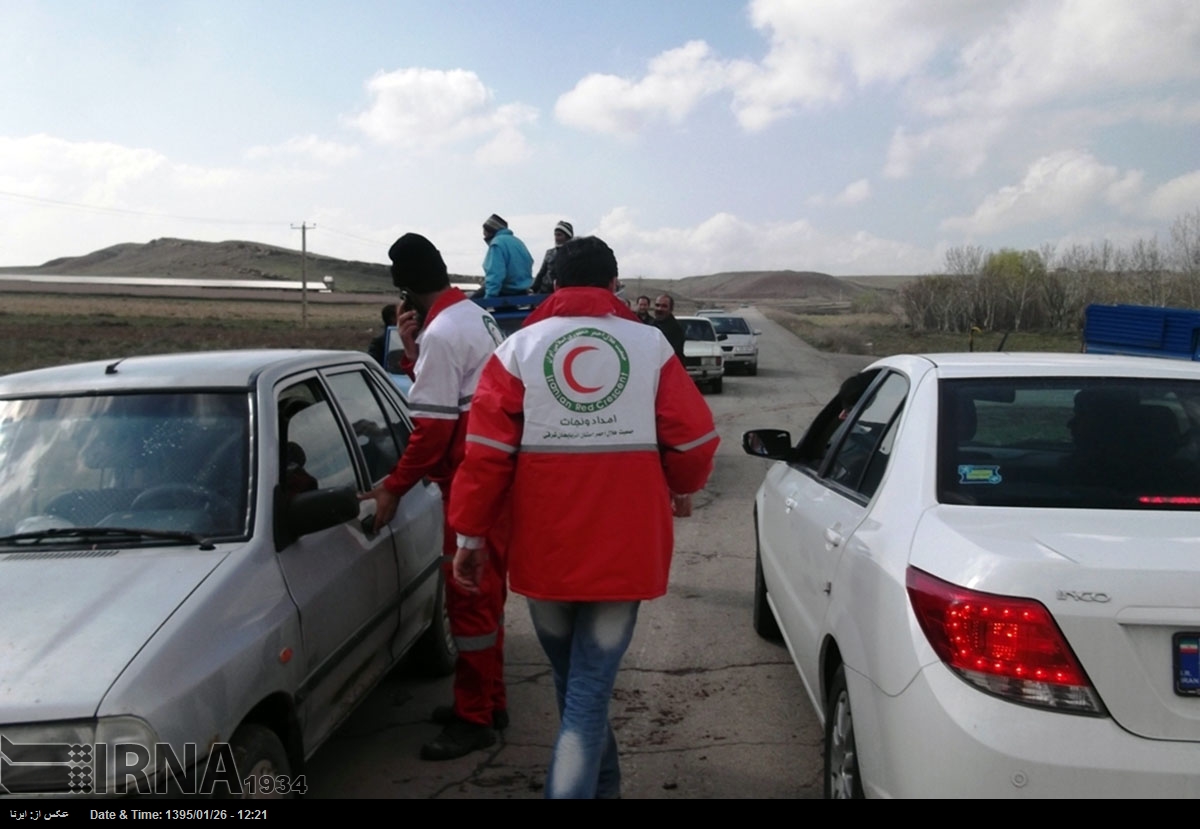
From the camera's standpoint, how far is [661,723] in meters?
4.81

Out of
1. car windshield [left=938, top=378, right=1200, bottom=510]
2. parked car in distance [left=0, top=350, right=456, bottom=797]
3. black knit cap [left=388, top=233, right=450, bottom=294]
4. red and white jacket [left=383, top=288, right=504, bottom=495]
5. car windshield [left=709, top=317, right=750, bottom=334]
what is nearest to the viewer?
parked car in distance [left=0, top=350, right=456, bottom=797]

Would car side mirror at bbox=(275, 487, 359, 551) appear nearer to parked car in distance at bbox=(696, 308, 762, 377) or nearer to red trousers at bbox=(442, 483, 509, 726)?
red trousers at bbox=(442, 483, 509, 726)

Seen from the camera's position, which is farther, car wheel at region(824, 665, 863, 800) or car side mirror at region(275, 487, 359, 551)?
car side mirror at region(275, 487, 359, 551)

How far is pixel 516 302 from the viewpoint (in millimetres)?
9000

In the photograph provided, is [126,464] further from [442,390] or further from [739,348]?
[739,348]

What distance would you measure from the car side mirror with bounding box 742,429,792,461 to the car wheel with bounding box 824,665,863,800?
1605mm

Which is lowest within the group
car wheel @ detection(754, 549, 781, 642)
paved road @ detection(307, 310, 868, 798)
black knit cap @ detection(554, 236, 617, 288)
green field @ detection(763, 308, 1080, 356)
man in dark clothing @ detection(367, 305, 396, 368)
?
paved road @ detection(307, 310, 868, 798)

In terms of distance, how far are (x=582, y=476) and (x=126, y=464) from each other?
1.77m

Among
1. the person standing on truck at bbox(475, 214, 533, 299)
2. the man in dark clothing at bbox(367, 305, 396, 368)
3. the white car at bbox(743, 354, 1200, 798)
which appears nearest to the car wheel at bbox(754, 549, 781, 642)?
the white car at bbox(743, 354, 1200, 798)

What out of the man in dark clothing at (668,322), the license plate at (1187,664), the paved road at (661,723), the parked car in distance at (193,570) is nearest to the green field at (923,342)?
Answer: the man in dark clothing at (668,322)

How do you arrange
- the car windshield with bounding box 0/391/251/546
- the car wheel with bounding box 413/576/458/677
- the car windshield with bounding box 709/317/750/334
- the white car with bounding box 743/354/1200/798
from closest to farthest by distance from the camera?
1. the white car with bounding box 743/354/1200/798
2. the car windshield with bounding box 0/391/251/546
3. the car wheel with bounding box 413/576/458/677
4. the car windshield with bounding box 709/317/750/334

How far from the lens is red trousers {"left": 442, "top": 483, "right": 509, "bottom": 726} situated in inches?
175

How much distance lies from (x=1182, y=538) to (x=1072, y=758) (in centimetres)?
71

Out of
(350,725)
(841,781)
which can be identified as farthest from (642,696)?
(841,781)
